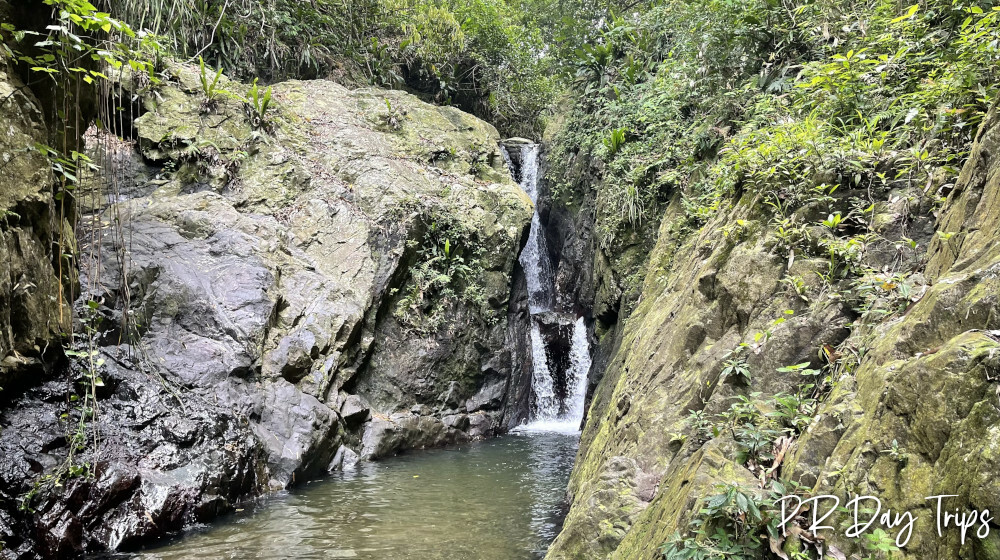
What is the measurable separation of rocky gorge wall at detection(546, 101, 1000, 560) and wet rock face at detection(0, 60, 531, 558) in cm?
443

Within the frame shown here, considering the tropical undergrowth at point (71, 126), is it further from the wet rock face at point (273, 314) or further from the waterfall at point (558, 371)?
the waterfall at point (558, 371)

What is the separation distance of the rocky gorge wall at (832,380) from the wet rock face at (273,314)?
4.43 m

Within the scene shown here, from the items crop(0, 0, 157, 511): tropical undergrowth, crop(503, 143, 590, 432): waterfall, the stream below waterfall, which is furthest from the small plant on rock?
crop(503, 143, 590, 432): waterfall

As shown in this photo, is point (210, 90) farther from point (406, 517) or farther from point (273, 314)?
point (406, 517)

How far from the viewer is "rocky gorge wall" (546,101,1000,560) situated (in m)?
1.99

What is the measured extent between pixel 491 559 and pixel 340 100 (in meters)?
11.5

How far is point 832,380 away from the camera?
9.45 ft

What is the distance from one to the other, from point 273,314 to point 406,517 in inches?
155

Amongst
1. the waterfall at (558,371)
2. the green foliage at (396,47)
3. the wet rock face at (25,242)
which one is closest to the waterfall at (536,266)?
the waterfall at (558,371)

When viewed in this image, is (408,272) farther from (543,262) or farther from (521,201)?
(543,262)

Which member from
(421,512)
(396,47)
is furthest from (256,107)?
(421,512)

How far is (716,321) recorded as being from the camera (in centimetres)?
450

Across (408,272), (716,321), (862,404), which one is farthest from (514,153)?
(862,404)

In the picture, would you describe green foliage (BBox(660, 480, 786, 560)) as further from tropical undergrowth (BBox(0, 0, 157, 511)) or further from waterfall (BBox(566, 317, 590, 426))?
waterfall (BBox(566, 317, 590, 426))
